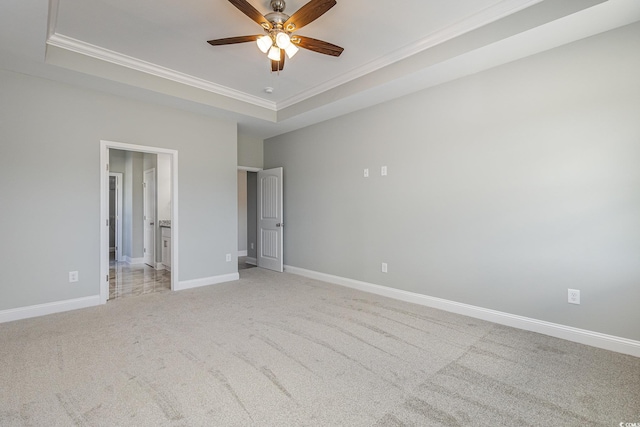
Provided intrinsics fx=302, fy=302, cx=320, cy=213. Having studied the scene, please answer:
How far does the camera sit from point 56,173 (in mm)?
3555

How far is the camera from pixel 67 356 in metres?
2.46

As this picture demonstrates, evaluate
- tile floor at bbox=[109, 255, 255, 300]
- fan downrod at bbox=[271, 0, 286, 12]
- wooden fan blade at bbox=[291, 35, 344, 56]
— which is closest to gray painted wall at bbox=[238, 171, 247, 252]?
tile floor at bbox=[109, 255, 255, 300]

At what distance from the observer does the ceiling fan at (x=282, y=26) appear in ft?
7.32

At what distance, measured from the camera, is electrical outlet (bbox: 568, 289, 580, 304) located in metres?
2.74

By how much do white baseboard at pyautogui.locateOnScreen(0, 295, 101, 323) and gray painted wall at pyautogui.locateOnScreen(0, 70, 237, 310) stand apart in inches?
2.2

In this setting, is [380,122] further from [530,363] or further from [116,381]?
[116,381]

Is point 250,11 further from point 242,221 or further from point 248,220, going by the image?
point 242,221

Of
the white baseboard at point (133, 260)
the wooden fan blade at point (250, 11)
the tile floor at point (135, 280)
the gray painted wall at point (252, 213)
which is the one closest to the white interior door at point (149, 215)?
the white baseboard at point (133, 260)

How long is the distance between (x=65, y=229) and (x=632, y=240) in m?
5.73

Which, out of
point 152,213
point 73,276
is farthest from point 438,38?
point 152,213

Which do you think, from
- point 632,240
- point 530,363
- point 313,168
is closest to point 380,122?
point 313,168

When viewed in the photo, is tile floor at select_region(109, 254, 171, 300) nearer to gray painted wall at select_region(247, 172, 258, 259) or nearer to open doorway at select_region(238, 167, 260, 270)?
open doorway at select_region(238, 167, 260, 270)

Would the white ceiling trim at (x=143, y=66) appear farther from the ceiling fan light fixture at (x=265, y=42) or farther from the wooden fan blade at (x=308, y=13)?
the wooden fan blade at (x=308, y=13)

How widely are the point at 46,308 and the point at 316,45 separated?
13.5ft
